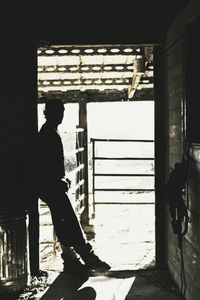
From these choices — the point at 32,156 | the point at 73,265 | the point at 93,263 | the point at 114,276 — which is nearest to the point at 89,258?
the point at 93,263

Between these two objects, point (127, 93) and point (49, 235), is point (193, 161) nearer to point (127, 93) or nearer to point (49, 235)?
point (49, 235)

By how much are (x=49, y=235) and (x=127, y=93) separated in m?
3.61

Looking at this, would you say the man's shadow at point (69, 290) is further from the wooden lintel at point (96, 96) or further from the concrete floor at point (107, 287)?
the wooden lintel at point (96, 96)

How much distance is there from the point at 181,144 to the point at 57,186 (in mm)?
1613

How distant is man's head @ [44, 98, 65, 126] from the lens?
4.77 meters

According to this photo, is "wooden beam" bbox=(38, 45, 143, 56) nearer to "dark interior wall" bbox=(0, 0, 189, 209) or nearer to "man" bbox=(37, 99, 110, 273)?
"dark interior wall" bbox=(0, 0, 189, 209)

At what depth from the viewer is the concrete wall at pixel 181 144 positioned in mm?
3348

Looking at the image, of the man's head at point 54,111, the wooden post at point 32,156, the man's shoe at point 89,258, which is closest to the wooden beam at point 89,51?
the wooden post at point 32,156

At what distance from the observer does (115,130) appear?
32.3m

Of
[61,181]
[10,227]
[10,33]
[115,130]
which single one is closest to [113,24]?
[10,33]

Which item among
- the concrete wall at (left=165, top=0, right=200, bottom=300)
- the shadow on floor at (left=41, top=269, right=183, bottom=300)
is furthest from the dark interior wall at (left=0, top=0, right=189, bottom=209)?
the shadow on floor at (left=41, top=269, right=183, bottom=300)

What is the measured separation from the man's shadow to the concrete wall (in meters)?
0.95

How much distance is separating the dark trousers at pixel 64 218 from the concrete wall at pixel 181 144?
1082 mm

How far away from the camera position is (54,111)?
480 centimetres
